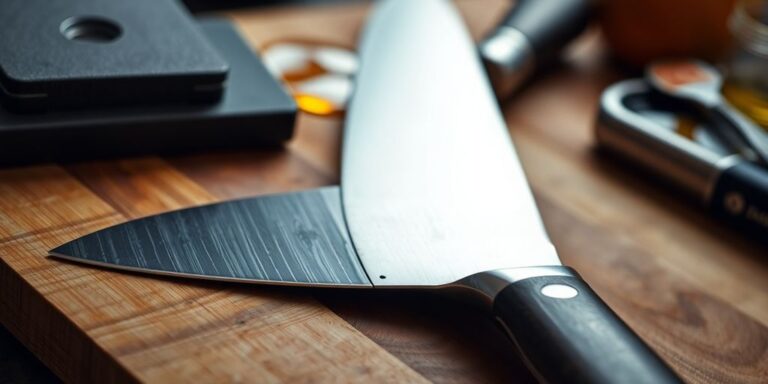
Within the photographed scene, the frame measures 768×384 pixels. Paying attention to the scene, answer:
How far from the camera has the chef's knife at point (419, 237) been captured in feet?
1.77

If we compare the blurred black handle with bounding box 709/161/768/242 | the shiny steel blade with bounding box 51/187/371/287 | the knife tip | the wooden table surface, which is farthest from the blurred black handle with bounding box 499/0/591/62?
the knife tip

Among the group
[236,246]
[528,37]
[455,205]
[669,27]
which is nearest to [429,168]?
[455,205]

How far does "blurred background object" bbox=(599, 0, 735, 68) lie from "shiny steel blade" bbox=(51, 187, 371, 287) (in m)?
0.47

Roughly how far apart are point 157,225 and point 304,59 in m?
0.33

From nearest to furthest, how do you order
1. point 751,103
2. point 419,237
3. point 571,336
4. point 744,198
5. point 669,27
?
point 571,336, point 419,237, point 744,198, point 751,103, point 669,27

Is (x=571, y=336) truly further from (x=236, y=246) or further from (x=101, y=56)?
(x=101, y=56)

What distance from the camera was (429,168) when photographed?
0.71 m

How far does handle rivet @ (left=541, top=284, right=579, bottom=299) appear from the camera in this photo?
56 cm

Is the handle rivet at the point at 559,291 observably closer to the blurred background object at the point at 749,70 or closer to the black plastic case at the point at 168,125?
the black plastic case at the point at 168,125

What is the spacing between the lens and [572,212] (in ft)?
2.59

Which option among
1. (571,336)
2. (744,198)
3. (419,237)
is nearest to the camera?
(571,336)

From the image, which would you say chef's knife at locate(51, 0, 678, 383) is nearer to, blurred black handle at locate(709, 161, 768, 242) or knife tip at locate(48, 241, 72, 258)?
knife tip at locate(48, 241, 72, 258)

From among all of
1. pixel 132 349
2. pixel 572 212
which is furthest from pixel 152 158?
pixel 572 212

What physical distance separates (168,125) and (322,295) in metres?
0.19
